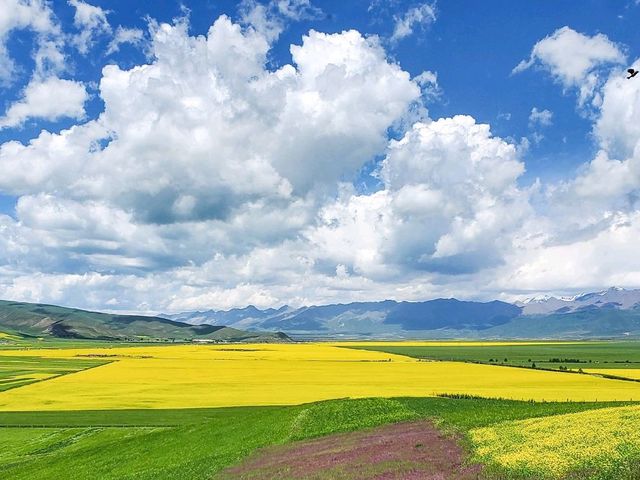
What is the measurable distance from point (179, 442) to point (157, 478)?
1084cm

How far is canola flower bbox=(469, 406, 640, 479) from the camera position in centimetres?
2325

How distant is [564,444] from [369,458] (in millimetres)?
10899

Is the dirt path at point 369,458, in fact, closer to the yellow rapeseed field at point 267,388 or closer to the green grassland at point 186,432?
the green grassland at point 186,432

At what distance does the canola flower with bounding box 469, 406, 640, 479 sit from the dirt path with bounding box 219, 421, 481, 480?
5.87 feet

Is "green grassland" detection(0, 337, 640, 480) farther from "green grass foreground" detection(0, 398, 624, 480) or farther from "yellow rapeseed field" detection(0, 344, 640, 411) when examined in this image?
"yellow rapeseed field" detection(0, 344, 640, 411)

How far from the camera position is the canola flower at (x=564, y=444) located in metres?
23.2

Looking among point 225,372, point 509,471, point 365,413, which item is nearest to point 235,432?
point 365,413

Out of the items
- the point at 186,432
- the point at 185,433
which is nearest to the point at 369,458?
the point at 185,433

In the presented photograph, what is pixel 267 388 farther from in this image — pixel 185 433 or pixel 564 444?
pixel 564 444

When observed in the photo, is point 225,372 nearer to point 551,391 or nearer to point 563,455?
point 551,391

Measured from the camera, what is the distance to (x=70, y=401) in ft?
254

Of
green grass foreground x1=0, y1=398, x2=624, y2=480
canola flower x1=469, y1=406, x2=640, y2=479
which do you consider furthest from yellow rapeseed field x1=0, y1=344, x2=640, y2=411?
canola flower x1=469, y1=406, x2=640, y2=479

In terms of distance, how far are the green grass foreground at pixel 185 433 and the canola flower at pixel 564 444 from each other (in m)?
5.94

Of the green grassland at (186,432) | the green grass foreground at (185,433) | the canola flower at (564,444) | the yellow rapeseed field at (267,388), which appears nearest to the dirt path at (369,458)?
the canola flower at (564,444)
